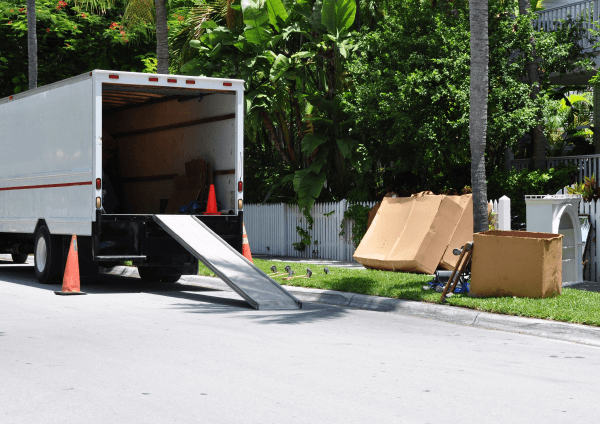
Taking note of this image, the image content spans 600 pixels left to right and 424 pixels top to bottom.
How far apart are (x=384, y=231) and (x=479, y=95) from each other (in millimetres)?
4264

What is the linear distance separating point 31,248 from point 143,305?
547 cm

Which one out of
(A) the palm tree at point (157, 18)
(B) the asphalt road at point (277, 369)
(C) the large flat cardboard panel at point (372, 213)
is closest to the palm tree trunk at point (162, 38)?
(A) the palm tree at point (157, 18)

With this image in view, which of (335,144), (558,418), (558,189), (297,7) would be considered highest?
(297,7)

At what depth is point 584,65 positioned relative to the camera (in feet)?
58.9

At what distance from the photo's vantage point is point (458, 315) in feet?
34.2

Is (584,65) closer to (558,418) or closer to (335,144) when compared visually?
(335,144)

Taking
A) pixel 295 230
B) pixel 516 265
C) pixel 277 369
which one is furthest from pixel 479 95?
pixel 295 230

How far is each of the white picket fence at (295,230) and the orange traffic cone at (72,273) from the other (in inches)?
295

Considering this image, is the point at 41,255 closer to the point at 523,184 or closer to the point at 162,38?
the point at 162,38

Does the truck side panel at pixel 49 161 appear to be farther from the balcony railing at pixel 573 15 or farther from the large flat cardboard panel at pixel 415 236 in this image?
the balcony railing at pixel 573 15

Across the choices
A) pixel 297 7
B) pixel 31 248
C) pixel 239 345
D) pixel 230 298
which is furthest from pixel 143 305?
pixel 297 7

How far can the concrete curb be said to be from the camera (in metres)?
9.15

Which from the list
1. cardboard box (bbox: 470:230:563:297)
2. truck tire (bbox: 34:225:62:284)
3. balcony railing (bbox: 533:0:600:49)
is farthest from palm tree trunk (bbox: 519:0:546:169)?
truck tire (bbox: 34:225:62:284)

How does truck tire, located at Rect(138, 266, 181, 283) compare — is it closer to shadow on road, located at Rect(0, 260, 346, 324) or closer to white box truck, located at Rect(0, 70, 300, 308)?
white box truck, located at Rect(0, 70, 300, 308)
